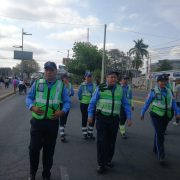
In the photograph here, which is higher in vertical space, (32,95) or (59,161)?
(32,95)

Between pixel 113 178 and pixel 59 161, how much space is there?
1.36m

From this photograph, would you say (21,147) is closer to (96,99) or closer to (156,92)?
(96,99)

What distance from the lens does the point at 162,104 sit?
698 cm

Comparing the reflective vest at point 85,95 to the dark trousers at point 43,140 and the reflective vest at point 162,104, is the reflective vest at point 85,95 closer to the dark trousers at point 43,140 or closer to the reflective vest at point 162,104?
the reflective vest at point 162,104

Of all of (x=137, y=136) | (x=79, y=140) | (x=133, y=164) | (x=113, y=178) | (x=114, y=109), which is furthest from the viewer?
(x=137, y=136)

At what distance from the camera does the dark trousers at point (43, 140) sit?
520 centimetres

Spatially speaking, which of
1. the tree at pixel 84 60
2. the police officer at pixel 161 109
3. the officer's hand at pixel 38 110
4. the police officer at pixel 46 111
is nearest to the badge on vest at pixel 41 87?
the police officer at pixel 46 111

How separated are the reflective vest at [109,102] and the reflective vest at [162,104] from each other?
1150 mm

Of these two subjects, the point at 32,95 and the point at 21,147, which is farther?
the point at 21,147

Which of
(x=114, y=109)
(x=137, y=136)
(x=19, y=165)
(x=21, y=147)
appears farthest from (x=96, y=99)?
(x=137, y=136)

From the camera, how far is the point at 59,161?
6688 mm

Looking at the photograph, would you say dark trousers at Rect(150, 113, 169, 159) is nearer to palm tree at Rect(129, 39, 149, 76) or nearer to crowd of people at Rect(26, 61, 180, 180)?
crowd of people at Rect(26, 61, 180, 180)

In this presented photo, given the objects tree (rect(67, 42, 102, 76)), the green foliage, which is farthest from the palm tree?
tree (rect(67, 42, 102, 76))

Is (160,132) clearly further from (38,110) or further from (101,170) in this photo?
(38,110)
